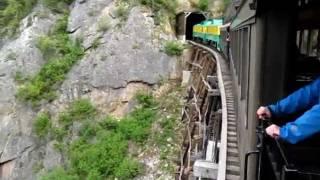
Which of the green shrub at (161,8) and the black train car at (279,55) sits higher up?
the green shrub at (161,8)

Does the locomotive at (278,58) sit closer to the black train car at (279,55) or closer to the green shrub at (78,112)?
the black train car at (279,55)

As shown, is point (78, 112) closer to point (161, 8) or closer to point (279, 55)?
point (161, 8)

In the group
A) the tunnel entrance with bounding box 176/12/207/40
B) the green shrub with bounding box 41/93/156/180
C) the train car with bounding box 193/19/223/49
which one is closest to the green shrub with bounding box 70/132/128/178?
the green shrub with bounding box 41/93/156/180

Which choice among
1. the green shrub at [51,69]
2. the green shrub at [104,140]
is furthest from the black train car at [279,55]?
the green shrub at [51,69]

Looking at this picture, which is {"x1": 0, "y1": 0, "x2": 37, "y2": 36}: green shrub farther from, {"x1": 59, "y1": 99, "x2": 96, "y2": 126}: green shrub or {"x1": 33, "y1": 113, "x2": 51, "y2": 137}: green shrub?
{"x1": 59, "y1": 99, "x2": 96, "y2": 126}: green shrub

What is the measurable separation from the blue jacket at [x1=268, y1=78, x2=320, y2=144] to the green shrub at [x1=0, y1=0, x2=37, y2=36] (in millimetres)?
19625

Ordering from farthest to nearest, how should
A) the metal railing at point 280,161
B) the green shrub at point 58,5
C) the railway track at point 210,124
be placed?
the green shrub at point 58,5, the railway track at point 210,124, the metal railing at point 280,161

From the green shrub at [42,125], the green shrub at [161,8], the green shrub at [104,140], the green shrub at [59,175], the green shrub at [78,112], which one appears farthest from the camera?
the green shrub at [161,8]

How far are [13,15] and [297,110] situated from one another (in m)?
21.7

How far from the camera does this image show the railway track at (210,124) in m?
5.11

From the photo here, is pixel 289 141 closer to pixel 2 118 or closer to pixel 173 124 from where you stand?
A: pixel 173 124

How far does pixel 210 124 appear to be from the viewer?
356 inches

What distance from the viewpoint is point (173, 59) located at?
15789mm

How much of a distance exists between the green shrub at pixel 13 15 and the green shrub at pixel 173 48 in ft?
29.2
